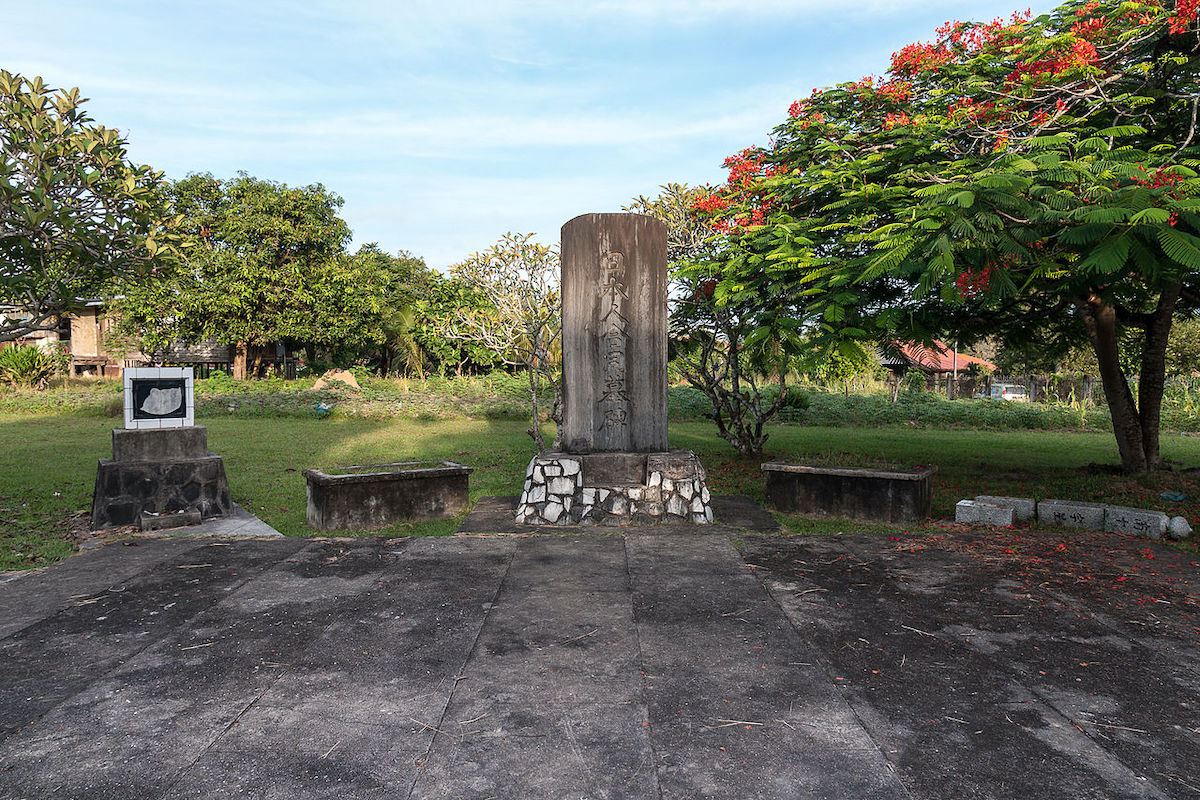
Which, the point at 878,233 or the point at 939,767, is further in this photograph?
the point at 878,233

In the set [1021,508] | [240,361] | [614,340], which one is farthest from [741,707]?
[240,361]

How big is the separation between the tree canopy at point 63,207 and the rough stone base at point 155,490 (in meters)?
1.72

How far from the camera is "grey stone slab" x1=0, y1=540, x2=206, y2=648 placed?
4512 millimetres

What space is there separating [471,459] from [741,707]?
10625 mm

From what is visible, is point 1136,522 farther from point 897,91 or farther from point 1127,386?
point 897,91

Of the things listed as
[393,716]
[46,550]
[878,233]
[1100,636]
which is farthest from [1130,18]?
[46,550]

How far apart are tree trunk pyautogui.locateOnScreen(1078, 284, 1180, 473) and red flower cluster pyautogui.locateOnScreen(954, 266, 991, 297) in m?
4.92

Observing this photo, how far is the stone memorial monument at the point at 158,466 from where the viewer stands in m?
7.22

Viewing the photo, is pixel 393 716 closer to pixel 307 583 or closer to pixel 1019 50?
pixel 307 583

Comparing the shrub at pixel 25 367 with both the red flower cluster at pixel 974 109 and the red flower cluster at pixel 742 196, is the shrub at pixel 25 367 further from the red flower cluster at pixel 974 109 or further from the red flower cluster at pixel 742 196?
the red flower cluster at pixel 974 109

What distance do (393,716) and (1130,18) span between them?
9.85 meters

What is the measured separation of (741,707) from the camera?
10.5 feet

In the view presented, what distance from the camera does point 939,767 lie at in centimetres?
270

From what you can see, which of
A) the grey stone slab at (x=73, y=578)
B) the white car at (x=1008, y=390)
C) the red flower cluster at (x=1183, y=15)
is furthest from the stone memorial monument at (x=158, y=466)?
the white car at (x=1008, y=390)
